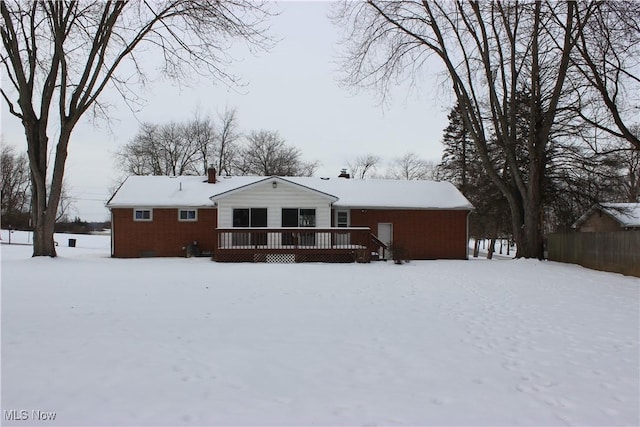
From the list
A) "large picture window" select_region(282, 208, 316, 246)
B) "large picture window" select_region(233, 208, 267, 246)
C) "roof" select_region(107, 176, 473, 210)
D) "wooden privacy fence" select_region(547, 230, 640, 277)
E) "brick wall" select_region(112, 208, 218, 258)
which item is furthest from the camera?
"roof" select_region(107, 176, 473, 210)

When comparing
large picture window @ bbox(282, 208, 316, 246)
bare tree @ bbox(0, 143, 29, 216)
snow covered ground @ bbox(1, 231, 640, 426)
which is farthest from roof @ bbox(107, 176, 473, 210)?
bare tree @ bbox(0, 143, 29, 216)

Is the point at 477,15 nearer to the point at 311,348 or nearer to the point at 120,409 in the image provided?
the point at 311,348

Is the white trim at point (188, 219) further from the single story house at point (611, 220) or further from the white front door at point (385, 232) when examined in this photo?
the single story house at point (611, 220)

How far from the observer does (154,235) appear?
2084cm

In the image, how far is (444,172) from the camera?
36625 millimetres

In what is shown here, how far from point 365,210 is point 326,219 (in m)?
2.58

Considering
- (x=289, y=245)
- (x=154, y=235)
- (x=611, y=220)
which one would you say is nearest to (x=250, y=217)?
(x=289, y=245)

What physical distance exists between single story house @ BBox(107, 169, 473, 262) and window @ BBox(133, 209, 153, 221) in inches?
1.9

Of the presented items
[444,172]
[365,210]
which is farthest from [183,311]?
[444,172]

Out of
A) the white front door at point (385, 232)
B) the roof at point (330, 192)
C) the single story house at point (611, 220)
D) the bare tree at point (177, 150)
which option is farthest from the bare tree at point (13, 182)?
the single story house at point (611, 220)

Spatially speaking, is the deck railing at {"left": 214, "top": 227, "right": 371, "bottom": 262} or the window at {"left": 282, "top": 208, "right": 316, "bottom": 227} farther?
the window at {"left": 282, "top": 208, "right": 316, "bottom": 227}

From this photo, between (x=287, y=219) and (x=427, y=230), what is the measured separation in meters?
7.42

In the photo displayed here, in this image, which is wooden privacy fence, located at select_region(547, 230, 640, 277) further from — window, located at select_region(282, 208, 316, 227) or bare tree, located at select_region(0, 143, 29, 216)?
bare tree, located at select_region(0, 143, 29, 216)

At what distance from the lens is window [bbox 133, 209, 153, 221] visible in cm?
2081
